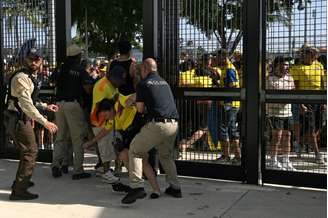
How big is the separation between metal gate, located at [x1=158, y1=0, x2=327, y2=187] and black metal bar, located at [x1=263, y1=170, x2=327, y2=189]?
0.01 meters

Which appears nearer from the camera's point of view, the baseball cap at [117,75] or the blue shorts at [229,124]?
the baseball cap at [117,75]

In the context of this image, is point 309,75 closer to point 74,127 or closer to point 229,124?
point 229,124

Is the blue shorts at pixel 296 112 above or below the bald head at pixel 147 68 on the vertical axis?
below

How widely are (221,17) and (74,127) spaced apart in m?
2.45

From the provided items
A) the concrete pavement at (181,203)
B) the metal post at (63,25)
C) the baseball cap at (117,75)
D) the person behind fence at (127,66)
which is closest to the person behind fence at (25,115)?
the concrete pavement at (181,203)

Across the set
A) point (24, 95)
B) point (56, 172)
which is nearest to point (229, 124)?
point (56, 172)

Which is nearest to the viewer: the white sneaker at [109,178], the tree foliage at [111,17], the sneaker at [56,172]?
the white sneaker at [109,178]

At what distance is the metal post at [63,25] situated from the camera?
26.4ft

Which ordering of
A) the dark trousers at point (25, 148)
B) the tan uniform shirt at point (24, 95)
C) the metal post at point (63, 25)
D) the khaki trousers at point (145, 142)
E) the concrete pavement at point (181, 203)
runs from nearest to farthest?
the concrete pavement at point (181, 203), the khaki trousers at point (145, 142), the tan uniform shirt at point (24, 95), the dark trousers at point (25, 148), the metal post at point (63, 25)

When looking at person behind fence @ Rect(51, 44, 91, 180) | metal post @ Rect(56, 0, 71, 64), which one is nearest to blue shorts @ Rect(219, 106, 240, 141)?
person behind fence @ Rect(51, 44, 91, 180)

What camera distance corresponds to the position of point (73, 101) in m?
7.30

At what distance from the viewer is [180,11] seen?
23.5 feet

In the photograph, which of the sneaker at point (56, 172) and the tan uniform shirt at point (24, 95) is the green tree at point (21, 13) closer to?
the sneaker at point (56, 172)

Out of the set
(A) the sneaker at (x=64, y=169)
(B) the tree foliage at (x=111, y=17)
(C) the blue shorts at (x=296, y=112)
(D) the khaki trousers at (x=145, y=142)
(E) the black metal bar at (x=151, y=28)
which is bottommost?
(A) the sneaker at (x=64, y=169)
